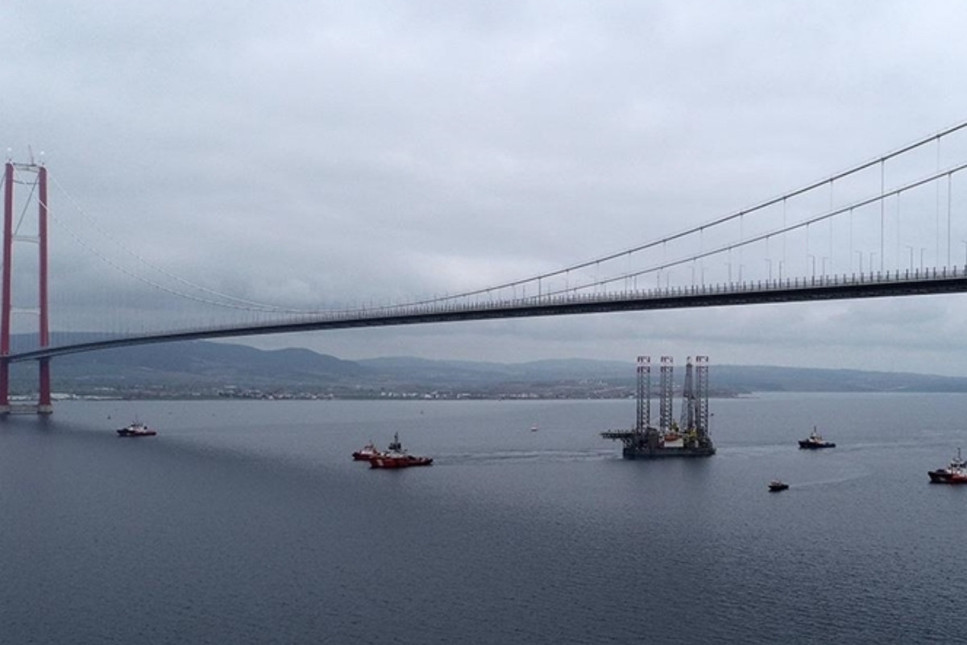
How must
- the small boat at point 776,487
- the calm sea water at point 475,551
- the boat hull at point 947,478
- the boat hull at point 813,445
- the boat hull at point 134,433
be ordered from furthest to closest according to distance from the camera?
1. the boat hull at point 134,433
2. the boat hull at point 813,445
3. the boat hull at point 947,478
4. the small boat at point 776,487
5. the calm sea water at point 475,551

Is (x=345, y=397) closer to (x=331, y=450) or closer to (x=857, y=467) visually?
(x=331, y=450)

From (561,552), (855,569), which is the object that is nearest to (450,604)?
(561,552)

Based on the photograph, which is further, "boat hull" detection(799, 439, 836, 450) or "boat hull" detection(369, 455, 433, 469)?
"boat hull" detection(799, 439, 836, 450)

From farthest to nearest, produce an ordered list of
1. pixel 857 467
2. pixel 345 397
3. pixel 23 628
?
pixel 345 397 < pixel 857 467 < pixel 23 628

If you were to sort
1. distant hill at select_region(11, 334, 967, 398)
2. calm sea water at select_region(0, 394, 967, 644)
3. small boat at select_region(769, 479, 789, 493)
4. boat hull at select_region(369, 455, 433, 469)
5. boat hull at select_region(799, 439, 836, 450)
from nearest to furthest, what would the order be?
calm sea water at select_region(0, 394, 967, 644)
small boat at select_region(769, 479, 789, 493)
boat hull at select_region(369, 455, 433, 469)
boat hull at select_region(799, 439, 836, 450)
distant hill at select_region(11, 334, 967, 398)

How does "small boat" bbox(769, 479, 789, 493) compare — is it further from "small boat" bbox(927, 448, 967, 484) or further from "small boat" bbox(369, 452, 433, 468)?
"small boat" bbox(369, 452, 433, 468)

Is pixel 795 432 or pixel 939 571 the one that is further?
pixel 795 432

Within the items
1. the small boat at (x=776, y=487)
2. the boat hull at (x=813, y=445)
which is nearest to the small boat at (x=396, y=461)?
the small boat at (x=776, y=487)

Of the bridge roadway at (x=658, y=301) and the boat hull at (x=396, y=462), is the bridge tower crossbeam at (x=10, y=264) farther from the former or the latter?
the boat hull at (x=396, y=462)

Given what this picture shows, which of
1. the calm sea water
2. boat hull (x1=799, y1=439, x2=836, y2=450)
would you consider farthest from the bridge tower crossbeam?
boat hull (x1=799, y1=439, x2=836, y2=450)
